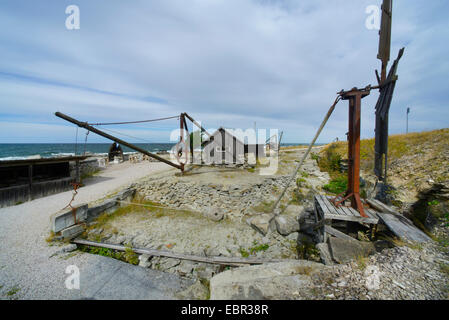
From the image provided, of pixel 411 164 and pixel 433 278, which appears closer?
pixel 433 278

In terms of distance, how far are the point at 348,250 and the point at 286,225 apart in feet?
13.1

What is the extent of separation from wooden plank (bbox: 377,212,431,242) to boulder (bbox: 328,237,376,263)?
799 mm

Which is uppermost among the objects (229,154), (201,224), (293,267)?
(229,154)

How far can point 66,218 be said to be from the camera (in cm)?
665

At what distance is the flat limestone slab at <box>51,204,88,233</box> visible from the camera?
20.4 feet

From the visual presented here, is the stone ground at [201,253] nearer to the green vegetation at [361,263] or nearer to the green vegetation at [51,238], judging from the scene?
the green vegetation at [361,263]

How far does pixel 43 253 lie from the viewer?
17.4ft

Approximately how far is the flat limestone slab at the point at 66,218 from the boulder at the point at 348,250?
31.5 feet

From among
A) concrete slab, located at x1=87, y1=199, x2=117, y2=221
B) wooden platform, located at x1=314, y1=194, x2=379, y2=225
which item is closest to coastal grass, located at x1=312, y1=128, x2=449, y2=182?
wooden platform, located at x1=314, y1=194, x2=379, y2=225

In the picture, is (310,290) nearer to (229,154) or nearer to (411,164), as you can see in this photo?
(411,164)

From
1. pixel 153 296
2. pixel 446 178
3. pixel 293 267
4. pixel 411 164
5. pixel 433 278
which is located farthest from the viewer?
pixel 411 164
